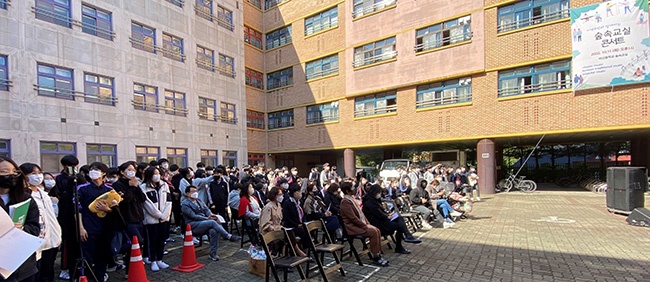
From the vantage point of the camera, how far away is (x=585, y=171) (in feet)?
73.8

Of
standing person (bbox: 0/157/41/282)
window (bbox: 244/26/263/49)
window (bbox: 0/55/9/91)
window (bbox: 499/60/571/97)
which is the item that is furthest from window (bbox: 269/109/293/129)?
standing person (bbox: 0/157/41/282)

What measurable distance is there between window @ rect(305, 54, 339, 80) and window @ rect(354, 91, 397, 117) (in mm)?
3052

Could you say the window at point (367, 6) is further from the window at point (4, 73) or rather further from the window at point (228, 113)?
the window at point (4, 73)

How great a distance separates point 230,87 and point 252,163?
5.98 meters

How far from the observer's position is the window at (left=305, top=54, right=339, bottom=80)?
2167 centimetres

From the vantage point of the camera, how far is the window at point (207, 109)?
64.6ft

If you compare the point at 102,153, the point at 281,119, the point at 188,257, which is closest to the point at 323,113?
the point at 281,119

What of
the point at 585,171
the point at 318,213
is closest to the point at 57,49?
the point at 318,213

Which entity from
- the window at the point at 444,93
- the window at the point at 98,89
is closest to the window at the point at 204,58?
the window at the point at 98,89

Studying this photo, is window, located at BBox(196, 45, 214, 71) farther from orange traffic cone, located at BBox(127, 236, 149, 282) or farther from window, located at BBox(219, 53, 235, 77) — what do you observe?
orange traffic cone, located at BBox(127, 236, 149, 282)

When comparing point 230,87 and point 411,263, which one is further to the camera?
point 230,87

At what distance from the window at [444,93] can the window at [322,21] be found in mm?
8017

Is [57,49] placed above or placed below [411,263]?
above

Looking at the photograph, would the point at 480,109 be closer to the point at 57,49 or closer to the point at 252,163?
the point at 252,163
